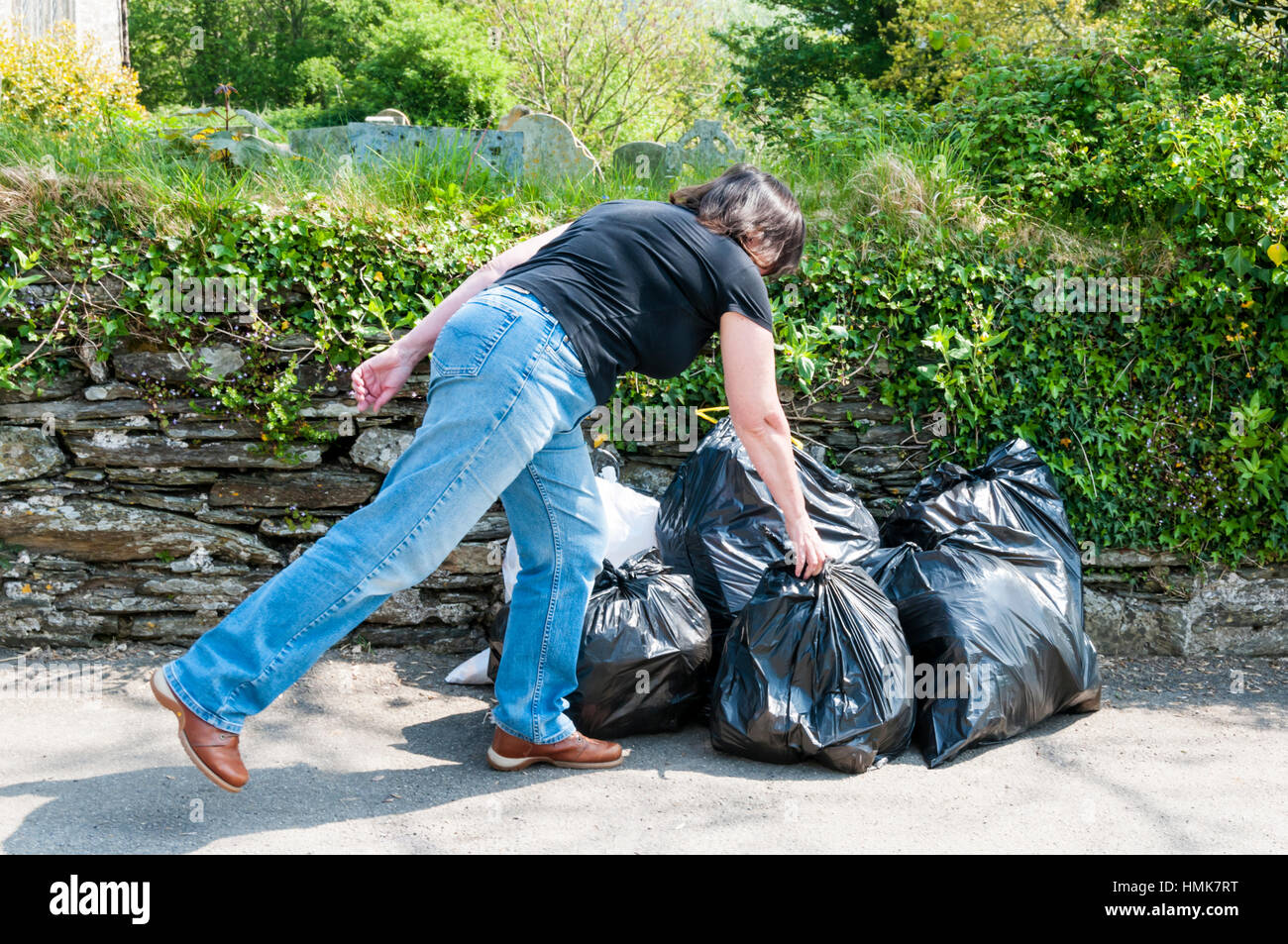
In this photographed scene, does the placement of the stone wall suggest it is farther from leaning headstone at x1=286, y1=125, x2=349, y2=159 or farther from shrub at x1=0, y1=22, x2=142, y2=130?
shrub at x1=0, y1=22, x2=142, y2=130

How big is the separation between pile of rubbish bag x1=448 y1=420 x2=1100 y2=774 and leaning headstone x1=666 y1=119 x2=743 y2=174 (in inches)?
86.1

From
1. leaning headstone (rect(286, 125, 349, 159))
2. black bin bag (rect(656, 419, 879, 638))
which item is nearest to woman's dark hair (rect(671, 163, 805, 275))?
black bin bag (rect(656, 419, 879, 638))

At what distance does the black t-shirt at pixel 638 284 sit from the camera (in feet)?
7.11

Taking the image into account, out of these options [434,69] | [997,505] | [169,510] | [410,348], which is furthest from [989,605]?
[434,69]

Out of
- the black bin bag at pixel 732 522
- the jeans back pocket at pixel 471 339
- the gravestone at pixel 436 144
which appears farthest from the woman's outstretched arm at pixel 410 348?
the gravestone at pixel 436 144

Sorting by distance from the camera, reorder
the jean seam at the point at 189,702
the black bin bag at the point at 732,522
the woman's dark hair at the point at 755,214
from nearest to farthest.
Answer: the jean seam at the point at 189,702 < the woman's dark hair at the point at 755,214 < the black bin bag at the point at 732,522

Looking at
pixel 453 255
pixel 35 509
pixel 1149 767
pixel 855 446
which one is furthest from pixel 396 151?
pixel 1149 767

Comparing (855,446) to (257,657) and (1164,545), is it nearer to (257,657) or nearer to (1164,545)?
(1164,545)

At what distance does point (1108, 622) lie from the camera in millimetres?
3545

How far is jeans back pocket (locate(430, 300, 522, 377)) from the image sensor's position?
206 cm

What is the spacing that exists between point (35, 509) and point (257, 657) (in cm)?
177

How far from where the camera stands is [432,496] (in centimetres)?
204

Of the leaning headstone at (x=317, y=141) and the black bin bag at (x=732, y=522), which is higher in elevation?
the leaning headstone at (x=317, y=141)

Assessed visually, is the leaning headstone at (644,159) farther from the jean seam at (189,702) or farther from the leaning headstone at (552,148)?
the jean seam at (189,702)
